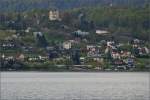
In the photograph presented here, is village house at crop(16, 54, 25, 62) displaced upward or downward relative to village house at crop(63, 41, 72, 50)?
downward

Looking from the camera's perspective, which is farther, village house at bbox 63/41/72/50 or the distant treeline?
the distant treeline

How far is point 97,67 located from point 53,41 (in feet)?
80.4

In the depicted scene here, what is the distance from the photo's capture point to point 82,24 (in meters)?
170

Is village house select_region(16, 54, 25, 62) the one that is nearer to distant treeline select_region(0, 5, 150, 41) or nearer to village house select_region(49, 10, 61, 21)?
distant treeline select_region(0, 5, 150, 41)

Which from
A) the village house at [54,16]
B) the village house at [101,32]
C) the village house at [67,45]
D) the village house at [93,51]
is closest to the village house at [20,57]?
the village house at [93,51]

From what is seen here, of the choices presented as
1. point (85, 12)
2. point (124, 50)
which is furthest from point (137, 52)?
point (85, 12)

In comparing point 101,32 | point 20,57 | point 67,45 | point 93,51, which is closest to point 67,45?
point 67,45

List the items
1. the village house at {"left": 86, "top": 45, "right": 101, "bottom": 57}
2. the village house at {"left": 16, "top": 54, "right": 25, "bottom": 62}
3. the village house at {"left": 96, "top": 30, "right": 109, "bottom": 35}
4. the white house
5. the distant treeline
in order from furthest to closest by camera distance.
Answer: the distant treeline < the village house at {"left": 96, "top": 30, "right": 109, "bottom": 35} < the white house < the village house at {"left": 86, "top": 45, "right": 101, "bottom": 57} < the village house at {"left": 16, "top": 54, "right": 25, "bottom": 62}

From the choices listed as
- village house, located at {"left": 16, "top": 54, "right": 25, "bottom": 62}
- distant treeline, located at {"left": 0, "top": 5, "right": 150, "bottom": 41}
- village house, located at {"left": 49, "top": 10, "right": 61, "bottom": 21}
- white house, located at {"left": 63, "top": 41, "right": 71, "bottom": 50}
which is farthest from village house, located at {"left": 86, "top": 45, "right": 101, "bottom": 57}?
village house, located at {"left": 49, "top": 10, "right": 61, "bottom": 21}

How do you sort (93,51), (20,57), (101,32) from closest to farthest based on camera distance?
(20,57), (93,51), (101,32)

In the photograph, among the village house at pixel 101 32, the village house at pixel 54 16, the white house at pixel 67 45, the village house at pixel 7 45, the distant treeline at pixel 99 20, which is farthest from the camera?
the village house at pixel 54 16

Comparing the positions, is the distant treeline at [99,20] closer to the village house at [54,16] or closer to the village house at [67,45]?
the village house at [54,16]

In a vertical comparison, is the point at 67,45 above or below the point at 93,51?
above

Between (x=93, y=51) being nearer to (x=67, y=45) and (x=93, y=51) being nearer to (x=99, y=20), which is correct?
(x=67, y=45)
